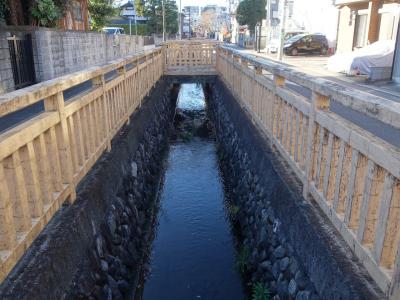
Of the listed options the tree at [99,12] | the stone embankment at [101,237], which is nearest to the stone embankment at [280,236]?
the stone embankment at [101,237]

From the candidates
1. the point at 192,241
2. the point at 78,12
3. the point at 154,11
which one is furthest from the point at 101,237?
the point at 154,11

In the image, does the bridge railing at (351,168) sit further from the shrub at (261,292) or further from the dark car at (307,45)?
the dark car at (307,45)

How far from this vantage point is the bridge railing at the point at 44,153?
2.52 meters

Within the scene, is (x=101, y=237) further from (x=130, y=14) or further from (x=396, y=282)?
(x=130, y=14)

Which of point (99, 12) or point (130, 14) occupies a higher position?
point (130, 14)

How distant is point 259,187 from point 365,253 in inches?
115

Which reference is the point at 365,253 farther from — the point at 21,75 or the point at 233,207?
the point at 21,75

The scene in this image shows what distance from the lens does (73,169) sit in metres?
3.81

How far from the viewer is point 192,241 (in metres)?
6.11

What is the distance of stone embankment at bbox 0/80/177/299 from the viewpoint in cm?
281

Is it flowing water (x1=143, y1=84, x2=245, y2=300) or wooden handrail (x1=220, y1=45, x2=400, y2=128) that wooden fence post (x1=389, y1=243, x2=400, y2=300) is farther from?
flowing water (x1=143, y1=84, x2=245, y2=300)

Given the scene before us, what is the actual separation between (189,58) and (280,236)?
1226cm

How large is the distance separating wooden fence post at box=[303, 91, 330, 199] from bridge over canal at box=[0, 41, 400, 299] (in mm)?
13

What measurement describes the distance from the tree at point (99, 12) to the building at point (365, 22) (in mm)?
13179
